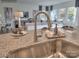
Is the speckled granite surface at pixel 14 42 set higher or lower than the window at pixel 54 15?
lower

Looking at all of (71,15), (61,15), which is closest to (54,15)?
(61,15)

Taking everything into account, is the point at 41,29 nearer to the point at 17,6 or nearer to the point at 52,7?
the point at 52,7

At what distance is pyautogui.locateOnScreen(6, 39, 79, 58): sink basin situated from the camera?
0.97 metres

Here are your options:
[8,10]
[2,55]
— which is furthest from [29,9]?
[2,55]

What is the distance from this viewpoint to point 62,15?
1.54 meters

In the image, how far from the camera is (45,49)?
3.61 ft

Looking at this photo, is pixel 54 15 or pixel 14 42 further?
pixel 54 15

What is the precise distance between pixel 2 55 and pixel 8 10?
1001 mm

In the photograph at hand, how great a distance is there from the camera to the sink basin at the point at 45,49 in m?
0.97

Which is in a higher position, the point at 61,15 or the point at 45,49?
the point at 61,15

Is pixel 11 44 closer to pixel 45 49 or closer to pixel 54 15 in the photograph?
pixel 45 49

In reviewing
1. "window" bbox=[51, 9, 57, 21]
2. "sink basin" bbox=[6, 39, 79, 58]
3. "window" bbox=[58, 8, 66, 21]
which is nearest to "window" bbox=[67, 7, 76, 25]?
"window" bbox=[58, 8, 66, 21]

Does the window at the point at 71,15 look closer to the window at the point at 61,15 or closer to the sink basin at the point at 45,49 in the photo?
the window at the point at 61,15

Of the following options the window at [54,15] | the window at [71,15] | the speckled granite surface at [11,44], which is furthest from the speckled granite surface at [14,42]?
the window at [54,15]
